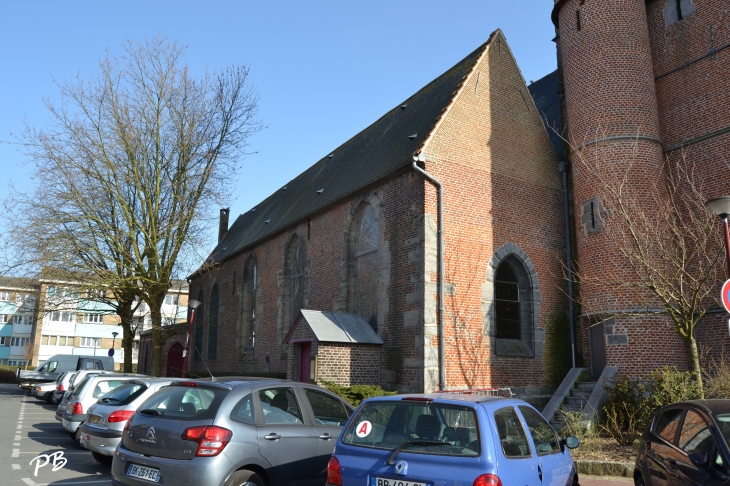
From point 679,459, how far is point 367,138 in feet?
61.0

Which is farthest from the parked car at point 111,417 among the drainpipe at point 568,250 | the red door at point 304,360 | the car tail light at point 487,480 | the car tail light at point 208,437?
the drainpipe at point 568,250

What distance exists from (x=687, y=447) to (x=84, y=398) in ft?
35.1

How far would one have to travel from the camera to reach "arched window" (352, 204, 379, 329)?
55.1ft

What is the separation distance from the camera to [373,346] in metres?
15.1

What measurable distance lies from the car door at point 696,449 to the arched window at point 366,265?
10.8 m

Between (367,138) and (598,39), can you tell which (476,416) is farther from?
(367,138)

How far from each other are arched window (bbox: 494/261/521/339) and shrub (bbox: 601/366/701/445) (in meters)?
3.21

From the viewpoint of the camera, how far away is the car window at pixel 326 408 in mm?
6938

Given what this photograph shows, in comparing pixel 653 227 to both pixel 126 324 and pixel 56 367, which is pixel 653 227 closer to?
pixel 126 324

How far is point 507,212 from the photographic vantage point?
1622 centimetres

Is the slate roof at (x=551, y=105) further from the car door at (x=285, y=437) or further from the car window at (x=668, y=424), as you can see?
the car door at (x=285, y=437)

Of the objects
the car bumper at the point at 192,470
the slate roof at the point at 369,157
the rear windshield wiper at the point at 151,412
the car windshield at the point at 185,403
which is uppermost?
the slate roof at the point at 369,157

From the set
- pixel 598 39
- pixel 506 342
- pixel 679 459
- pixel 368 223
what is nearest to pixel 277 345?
pixel 368 223

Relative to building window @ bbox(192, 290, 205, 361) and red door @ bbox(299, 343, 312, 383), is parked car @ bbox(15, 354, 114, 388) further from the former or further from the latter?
red door @ bbox(299, 343, 312, 383)
